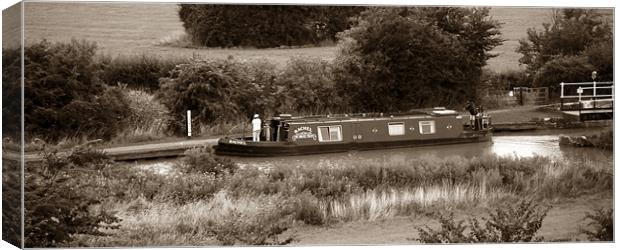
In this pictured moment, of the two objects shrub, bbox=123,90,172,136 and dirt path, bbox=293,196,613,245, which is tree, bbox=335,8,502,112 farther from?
shrub, bbox=123,90,172,136

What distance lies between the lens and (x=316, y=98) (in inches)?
505

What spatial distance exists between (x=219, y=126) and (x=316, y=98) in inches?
45.4

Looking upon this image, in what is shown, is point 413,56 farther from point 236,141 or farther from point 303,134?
point 236,141

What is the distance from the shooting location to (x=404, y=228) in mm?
12562

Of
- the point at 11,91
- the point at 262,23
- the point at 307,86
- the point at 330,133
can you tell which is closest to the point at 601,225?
the point at 330,133

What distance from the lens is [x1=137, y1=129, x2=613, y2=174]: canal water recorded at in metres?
12.7

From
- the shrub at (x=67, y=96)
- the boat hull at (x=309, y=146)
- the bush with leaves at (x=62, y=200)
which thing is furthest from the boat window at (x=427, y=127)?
the bush with leaves at (x=62, y=200)

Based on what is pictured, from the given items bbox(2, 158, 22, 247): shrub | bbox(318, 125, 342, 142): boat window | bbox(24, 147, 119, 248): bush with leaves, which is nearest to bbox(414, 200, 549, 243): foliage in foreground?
bbox(318, 125, 342, 142): boat window

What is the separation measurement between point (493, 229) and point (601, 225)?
1.28 m

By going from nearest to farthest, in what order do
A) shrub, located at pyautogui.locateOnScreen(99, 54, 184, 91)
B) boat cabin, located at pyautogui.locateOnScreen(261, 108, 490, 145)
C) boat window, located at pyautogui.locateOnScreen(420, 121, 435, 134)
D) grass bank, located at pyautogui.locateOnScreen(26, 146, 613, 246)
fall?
grass bank, located at pyautogui.locateOnScreen(26, 146, 613, 246) → shrub, located at pyautogui.locateOnScreen(99, 54, 184, 91) → boat cabin, located at pyautogui.locateOnScreen(261, 108, 490, 145) → boat window, located at pyautogui.locateOnScreen(420, 121, 435, 134)

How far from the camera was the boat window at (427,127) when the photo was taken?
13047mm

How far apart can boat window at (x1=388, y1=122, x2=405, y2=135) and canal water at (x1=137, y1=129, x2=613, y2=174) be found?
202 mm

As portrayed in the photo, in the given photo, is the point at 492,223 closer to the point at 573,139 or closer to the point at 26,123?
the point at 573,139

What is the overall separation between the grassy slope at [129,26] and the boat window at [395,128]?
3.43 ft
